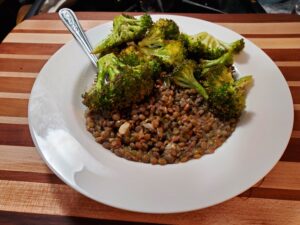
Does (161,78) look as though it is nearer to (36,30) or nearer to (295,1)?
(36,30)

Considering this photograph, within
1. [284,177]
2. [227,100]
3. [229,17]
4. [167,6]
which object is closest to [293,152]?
[284,177]

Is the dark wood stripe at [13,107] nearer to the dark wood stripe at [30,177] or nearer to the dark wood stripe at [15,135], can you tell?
the dark wood stripe at [15,135]

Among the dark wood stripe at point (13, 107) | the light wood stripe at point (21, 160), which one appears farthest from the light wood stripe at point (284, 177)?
the dark wood stripe at point (13, 107)

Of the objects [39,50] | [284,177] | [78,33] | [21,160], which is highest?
[78,33]

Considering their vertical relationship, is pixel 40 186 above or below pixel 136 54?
below

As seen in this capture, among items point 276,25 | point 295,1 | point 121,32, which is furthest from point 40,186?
point 295,1

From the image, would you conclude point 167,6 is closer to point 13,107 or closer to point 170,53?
point 170,53
